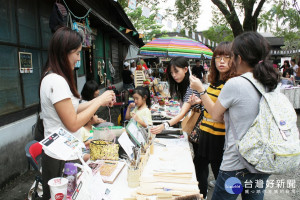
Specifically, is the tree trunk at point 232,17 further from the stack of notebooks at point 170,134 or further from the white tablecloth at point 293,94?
the stack of notebooks at point 170,134

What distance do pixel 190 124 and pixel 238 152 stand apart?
3.72 ft

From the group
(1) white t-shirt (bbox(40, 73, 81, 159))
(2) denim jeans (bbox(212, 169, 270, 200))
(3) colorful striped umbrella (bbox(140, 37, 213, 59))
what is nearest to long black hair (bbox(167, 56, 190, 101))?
(2) denim jeans (bbox(212, 169, 270, 200))

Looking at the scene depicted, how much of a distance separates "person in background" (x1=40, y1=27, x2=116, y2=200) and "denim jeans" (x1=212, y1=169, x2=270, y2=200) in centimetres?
109

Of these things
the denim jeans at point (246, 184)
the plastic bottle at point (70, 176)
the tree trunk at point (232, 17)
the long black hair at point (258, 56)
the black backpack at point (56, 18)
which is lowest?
the denim jeans at point (246, 184)

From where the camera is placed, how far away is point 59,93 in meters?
1.40

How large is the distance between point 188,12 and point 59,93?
34.6 feet

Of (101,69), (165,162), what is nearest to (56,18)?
(165,162)

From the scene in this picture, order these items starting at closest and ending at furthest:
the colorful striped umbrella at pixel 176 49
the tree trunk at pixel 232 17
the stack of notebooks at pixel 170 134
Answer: the stack of notebooks at pixel 170 134 < the colorful striped umbrella at pixel 176 49 < the tree trunk at pixel 232 17

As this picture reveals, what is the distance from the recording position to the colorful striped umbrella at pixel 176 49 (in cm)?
567

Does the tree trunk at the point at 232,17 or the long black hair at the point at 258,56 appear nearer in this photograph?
the long black hair at the point at 258,56

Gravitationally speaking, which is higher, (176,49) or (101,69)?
(176,49)

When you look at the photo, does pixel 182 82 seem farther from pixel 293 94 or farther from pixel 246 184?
pixel 293 94

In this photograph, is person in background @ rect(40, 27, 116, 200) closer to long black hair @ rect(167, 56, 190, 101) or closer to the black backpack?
long black hair @ rect(167, 56, 190, 101)

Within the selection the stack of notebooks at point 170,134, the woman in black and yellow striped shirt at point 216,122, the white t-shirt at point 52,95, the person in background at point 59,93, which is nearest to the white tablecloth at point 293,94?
the stack of notebooks at point 170,134
